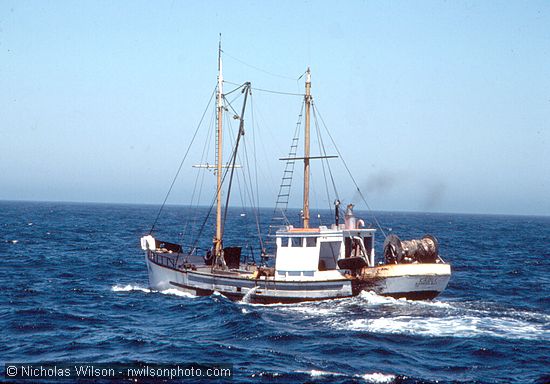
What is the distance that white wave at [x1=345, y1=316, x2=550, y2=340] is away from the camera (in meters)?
24.8

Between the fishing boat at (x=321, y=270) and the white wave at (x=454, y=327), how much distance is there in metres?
3.55

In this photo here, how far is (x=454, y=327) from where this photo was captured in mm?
25938

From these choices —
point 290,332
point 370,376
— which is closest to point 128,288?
point 290,332

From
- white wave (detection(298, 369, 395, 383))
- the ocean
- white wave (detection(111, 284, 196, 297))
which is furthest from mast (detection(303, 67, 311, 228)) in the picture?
white wave (detection(298, 369, 395, 383))

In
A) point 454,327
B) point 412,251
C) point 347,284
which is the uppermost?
point 412,251

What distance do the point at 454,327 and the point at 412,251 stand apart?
7363 millimetres

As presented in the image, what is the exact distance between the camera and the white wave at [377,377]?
59.7 feet

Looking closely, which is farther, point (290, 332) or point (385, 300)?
point (385, 300)

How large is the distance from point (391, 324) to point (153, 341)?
10.8 metres

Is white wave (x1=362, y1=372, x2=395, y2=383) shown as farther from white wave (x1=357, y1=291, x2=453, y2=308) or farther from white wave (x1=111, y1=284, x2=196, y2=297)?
white wave (x1=111, y1=284, x2=196, y2=297)

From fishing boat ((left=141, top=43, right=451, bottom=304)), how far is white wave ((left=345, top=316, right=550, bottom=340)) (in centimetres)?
355

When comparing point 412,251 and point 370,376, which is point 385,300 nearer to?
point 412,251

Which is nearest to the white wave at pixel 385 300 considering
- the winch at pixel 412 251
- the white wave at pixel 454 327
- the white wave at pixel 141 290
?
the winch at pixel 412 251

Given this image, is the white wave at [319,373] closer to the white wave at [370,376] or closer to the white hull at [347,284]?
the white wave at [370,376]
